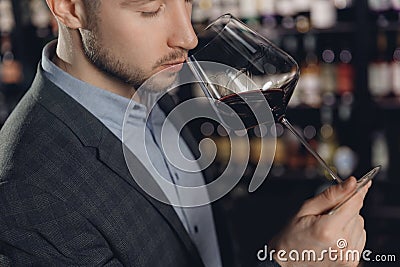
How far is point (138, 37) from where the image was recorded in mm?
1220

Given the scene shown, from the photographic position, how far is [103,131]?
131 cm

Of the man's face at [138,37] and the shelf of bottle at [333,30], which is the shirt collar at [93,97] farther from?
the shelf of bottle at [333,30]

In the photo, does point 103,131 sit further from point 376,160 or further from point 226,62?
point 376,160

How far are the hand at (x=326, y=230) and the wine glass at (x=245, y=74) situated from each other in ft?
0.22

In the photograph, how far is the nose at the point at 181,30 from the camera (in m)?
1.19

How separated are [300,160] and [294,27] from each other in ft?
2.46

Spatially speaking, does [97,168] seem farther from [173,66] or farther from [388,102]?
[388,102]

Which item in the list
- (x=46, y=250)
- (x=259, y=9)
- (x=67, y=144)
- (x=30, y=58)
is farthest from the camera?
(x=30, y=58)

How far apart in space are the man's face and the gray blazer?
132mm

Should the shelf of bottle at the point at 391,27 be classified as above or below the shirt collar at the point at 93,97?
below

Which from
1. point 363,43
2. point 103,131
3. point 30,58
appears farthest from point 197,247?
point 30,58

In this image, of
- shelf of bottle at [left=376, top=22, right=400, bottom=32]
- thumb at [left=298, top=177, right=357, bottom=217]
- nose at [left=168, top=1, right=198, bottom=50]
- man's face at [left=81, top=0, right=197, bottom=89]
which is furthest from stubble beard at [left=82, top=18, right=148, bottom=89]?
shelf of bottle at [left=376, top=22, right=400, bottom=32]

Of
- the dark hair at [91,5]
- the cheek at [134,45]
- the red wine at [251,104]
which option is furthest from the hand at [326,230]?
the dark hair at [91,5]

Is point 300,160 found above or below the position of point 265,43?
below
